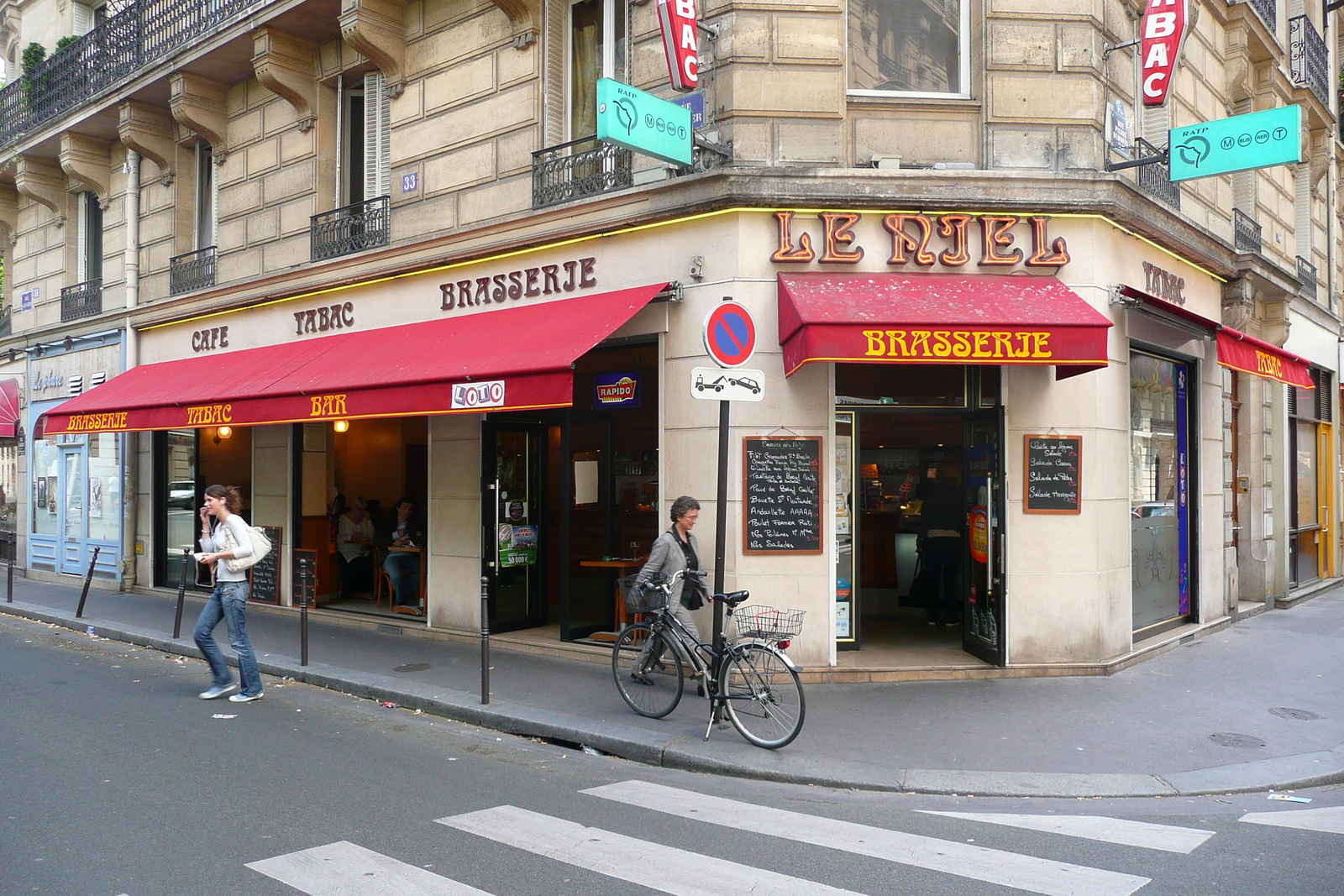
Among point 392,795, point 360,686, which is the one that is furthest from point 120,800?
point 360,686

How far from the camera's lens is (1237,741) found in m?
7.13

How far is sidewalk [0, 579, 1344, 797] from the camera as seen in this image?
635 cm

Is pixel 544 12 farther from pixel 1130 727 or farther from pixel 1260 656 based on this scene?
pixel 1260 656

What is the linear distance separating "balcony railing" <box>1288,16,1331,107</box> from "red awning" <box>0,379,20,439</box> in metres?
24.4

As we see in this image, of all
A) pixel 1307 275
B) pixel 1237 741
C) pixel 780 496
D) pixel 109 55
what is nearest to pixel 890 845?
pixel 1237 741

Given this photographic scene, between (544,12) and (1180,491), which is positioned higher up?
(544,12)

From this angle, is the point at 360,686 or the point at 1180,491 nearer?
the point at 360,686

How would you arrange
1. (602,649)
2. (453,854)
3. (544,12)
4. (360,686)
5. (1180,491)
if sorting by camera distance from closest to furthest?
(453,854), (360,686), (602,649), (544,12), (1180,491)

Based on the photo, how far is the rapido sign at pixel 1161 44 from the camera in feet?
29.9

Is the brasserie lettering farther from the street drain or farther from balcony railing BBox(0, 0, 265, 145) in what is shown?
the street drain

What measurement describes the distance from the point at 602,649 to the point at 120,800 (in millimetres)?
5089

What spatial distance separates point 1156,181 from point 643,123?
6315 millimetres

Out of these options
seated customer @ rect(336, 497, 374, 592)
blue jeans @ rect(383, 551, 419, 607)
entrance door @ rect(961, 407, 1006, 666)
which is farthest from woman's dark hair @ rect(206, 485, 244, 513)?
entrance door @ rect(961, 407, 1006, 666)

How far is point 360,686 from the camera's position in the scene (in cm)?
894
